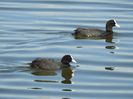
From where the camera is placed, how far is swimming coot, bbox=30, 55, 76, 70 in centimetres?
1884

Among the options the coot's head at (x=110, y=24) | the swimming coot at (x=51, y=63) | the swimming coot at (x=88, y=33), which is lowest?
the swimming coot at (x=51, y=63)

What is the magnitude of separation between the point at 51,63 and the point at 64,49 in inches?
86.4

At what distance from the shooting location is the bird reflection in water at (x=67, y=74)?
18.1 m

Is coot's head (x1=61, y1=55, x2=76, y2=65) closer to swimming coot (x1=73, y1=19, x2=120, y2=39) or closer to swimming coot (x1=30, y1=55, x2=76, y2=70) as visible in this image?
swimming coot (x1=30, y1=55, x2=76, y2=70)

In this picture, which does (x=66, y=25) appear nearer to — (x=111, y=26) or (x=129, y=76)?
(x=111, y=26)

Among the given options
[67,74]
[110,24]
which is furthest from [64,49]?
[110,24]

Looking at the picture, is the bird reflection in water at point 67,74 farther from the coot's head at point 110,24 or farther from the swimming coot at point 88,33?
the coot's head at point 110,24

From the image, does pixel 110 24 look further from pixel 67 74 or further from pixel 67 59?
pixel 67 74

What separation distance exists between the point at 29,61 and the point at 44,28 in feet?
15.7

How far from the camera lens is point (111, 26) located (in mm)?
24344

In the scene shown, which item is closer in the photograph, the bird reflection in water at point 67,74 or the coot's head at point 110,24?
the bird reflection in water at point 67,74

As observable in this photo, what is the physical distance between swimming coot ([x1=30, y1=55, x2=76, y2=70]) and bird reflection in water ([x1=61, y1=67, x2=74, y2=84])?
0.15 metres

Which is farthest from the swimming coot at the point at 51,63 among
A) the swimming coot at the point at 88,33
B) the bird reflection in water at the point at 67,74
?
the swimming coot at the point at 88,33

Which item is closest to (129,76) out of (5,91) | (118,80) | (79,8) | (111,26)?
(118,80)
